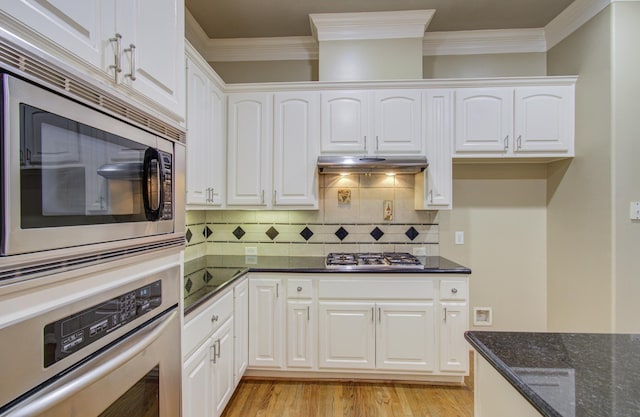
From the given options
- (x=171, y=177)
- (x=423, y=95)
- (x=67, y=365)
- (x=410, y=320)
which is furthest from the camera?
(x=423, y=95)

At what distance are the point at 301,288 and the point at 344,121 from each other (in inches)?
54.6

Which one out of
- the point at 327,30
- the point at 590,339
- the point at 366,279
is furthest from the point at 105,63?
the point at 327,30

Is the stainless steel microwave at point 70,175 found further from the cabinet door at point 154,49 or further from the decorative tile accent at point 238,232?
the decorative tile accent at point 238,232

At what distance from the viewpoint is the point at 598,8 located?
2.23 metres

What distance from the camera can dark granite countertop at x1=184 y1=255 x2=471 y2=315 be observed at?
177 centimetres

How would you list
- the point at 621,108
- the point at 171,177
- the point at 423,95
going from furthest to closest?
the point at 423,95 < the point at 621,108 < the point at 171,177

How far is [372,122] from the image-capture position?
2.54m

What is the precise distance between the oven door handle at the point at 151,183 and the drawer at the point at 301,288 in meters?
1.48

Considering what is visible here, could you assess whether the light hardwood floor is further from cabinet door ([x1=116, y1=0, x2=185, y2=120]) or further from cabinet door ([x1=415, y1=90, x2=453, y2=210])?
cabinet door ([x1=116, y1=0, x2=185, y2=120])

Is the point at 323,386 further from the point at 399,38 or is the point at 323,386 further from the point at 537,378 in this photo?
the point at 399,38

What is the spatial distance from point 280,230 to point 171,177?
179 centimetres

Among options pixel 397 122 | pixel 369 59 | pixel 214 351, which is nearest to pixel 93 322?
pixel 214 351

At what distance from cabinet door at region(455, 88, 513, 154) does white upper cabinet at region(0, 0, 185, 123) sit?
2.17 meters

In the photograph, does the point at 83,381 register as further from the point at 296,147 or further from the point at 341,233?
the point at 341,233
